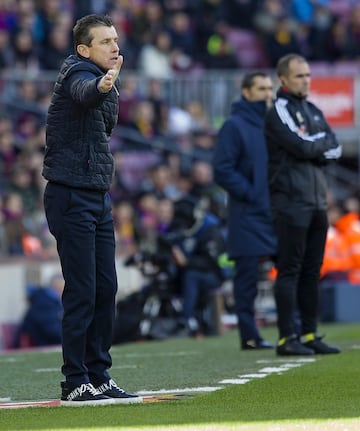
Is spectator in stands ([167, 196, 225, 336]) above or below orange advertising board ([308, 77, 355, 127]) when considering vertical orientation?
below

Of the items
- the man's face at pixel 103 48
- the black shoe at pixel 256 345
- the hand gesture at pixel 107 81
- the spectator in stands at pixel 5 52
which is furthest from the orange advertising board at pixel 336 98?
the hand gesture at pixel 107 81

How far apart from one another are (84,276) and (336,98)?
1813cm

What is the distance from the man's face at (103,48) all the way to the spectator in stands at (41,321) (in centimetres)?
900

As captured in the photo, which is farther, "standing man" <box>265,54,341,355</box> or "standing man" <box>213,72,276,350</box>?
"standing man" <box>213,72,276,350</box>

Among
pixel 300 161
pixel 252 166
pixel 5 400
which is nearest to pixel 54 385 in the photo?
pixel 5 400

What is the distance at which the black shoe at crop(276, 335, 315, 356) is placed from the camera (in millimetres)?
11531

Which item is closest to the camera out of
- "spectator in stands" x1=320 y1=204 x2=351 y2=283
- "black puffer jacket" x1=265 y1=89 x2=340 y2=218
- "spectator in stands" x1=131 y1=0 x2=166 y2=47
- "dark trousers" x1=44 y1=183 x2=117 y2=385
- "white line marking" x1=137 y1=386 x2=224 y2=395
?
"dark trousers" x1=44 y1=183 x2=117 y2=385

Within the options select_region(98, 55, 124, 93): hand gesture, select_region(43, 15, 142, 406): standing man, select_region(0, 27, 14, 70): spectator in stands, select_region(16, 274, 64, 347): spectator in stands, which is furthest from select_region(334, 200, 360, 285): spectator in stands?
select_region(98, 55, 124, 93): hand gesture

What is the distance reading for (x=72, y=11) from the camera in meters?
26.0

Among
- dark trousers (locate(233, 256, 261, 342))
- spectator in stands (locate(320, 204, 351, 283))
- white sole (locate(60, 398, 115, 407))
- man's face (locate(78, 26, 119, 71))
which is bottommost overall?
white sole (locate(60, 398, 115, 407))

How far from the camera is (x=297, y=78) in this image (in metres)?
11.6

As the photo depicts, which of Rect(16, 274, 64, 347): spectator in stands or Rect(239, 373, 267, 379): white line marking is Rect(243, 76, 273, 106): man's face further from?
Rect(16, 274, 64, 347): spectator in stands

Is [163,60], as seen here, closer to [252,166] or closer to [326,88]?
[326,88]

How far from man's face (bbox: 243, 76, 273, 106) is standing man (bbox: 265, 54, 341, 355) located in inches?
45.3
